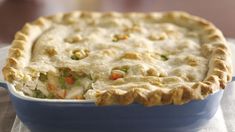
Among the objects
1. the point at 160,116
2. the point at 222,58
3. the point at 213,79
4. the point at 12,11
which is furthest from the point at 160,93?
the point at 12,11

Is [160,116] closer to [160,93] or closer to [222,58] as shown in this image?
[160,93]

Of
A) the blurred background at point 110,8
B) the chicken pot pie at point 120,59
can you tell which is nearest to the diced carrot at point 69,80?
the chicken pot pie at point 120,59

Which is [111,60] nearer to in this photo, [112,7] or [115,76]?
[115,76]

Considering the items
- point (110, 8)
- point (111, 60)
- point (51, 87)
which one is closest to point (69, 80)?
point (51, 87)

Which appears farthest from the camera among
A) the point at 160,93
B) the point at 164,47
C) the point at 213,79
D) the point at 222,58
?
the point at 164,47

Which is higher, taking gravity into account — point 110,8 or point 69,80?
point 69,80
